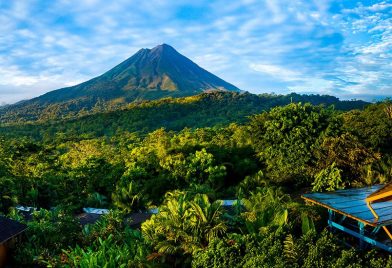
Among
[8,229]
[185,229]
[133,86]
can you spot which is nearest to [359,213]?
[185,229]

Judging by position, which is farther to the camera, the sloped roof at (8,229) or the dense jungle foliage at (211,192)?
the sloped roof at (8,229)

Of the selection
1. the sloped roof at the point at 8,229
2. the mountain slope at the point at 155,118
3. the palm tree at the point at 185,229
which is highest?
the mountain slope at the point at 155,118

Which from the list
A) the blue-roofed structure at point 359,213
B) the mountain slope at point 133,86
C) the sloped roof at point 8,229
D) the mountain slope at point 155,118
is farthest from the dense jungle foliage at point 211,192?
the mountain slope at point 133,86

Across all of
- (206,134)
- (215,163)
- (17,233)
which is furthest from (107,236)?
(206,134)

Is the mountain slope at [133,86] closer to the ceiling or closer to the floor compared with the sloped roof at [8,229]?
closer to the ceiling

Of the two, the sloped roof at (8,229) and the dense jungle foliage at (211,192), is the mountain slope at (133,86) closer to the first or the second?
the dense jungle foliage at (211,192)

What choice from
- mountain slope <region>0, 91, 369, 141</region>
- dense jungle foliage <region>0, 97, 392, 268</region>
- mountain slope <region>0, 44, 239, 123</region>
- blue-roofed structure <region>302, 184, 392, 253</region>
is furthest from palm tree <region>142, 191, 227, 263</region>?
mountain slope <region>0, 44, 239, 123</region>

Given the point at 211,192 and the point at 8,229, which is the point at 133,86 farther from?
the point at 8,229

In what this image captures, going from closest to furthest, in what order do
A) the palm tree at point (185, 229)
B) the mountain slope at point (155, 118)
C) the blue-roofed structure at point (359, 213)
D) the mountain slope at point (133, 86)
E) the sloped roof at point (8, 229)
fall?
the blue-roofed structure at point (359, 213) < the palm tree at point (185, 229) < the sloped roof at point (8, 229) < the mountain slope at point (155, 118) < the mountain slope at point (133, 86)
